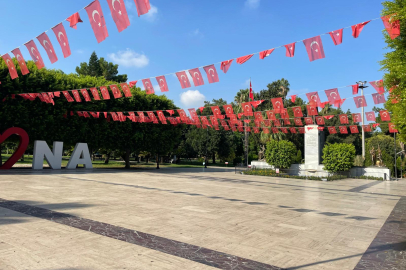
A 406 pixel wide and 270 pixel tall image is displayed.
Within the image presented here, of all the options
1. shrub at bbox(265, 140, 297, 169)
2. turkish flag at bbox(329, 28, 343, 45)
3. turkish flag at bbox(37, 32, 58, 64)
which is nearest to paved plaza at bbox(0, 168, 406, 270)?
turkish flag at bbox(37, 32, 58, 64)

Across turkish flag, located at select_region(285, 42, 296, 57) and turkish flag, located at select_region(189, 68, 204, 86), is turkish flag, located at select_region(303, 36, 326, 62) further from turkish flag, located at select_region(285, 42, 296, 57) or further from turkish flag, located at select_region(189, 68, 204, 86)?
turkish flag, located at select_region(189, 68, 204, 86)

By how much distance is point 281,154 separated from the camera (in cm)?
2886

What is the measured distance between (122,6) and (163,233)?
5.75 m

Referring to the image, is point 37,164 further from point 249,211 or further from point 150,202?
point 249,211

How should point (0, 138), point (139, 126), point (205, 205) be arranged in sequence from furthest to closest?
point (139, 126) → point (0, 138) → point (205, 205)

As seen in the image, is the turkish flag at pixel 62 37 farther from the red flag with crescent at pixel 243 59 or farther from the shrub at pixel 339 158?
the shrub at pixel 339 158

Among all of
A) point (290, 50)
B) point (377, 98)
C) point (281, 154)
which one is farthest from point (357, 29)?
point (281, 154)

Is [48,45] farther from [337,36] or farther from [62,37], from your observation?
[337,36]

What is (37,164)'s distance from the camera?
23750 mm

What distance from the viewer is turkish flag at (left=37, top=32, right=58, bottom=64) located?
Result: 10031 mm

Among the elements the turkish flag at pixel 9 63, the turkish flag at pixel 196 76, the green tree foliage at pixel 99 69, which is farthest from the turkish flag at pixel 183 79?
the green tree foliage at pixel 99 69

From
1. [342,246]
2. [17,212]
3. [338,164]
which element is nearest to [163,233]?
[342,246]

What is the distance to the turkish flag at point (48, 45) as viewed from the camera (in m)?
10.0

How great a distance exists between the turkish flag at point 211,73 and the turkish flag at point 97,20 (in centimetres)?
492
